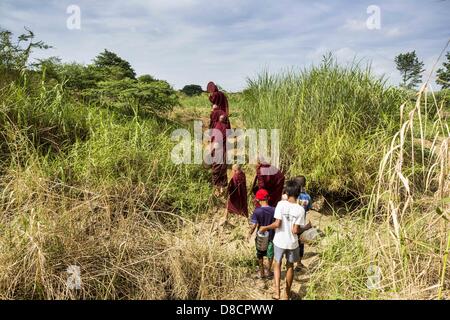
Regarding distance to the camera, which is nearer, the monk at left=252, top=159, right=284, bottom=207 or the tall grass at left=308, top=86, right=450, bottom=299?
the tall grass at left=308, top=86, right=450, bottom=299

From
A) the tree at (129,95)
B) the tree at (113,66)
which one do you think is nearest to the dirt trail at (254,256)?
the tree at (129,95)

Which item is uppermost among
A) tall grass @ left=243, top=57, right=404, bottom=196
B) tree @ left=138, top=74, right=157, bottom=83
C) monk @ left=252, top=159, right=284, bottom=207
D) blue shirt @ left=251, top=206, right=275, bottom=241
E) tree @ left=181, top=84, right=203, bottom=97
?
tree @ left=181, top=84, right=203, bottom=97

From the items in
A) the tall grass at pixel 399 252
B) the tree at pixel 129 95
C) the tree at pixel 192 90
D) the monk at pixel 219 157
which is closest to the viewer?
the tall grass at pixel 399 252

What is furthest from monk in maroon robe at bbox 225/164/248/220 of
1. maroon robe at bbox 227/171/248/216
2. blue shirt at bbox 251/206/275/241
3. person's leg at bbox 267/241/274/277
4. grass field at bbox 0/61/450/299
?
person's leg at bbox 267/241/274/277

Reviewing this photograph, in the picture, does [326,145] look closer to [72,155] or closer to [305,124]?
[305,124]

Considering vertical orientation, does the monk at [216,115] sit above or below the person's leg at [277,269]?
above

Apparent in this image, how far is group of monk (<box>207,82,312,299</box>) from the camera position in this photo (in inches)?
108

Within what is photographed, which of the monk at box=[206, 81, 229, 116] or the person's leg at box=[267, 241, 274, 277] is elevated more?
the monk at box=[206, 81, 229, 116]

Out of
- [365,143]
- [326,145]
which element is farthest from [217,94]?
[365,143]

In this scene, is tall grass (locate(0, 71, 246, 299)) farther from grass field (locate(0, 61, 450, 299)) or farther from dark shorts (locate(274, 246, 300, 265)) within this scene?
dark shorts (locate(274, 246, 300, 265))

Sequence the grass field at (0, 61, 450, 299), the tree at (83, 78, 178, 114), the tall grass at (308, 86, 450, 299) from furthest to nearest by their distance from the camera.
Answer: the tree at (83, 78, 178, 114) → the grass field at (0, 61, 450, 299) → the tall grass at (308, 86, 450, 299)

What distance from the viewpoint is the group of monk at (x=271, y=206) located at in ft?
9.01

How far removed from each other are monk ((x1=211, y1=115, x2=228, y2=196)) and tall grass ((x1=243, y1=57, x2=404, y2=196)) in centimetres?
73

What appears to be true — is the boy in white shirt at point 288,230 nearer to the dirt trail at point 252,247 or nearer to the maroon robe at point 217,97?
the dirt trail at point 252,247
